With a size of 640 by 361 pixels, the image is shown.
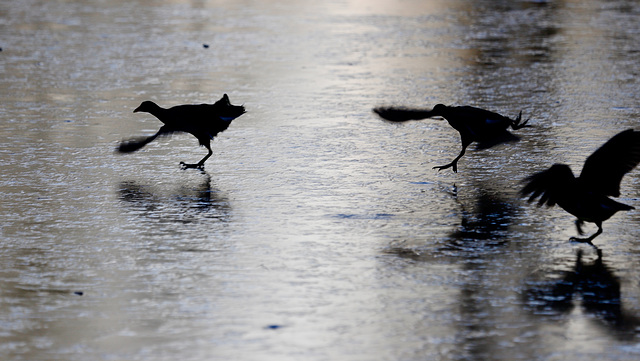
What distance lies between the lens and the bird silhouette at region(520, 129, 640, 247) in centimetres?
598

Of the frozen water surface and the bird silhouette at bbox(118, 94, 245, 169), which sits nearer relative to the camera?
the frozen water surface

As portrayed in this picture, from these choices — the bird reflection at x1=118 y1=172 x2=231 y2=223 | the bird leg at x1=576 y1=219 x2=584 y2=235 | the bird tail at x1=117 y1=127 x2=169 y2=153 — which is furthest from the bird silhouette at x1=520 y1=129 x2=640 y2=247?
the bird tail at x1=117 y1=127 x2=169 y2=153

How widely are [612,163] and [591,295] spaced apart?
1186 millimetres

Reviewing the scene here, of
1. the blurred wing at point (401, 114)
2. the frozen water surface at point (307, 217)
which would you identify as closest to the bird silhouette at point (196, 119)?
the frozen water surface at point (307, 217)

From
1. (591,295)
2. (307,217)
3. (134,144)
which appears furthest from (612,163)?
(134,144)

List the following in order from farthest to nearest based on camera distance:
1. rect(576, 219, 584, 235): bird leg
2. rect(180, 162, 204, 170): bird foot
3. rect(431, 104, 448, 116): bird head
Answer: rect(180, 162, 204, 170): bird foot
rect(431, 104, 448, 116): bird head
rect(576, 219, 584, 235): bird leg

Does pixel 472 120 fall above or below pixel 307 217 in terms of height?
above

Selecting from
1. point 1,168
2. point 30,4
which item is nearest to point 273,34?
point 30,4

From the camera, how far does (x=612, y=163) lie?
6.07m

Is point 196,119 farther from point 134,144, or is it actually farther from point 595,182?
point 595,182

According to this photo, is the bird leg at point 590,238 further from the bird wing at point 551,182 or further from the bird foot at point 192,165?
the bird foot at point 192,165

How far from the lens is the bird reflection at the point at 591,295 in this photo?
4812mm

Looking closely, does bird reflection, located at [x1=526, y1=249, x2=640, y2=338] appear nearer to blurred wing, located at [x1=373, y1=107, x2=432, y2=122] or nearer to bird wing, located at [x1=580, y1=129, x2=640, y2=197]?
bird wing, located at [x1=580, y1=129, x2=640, y2=197]

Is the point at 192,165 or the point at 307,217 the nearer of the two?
the point at 307,217
